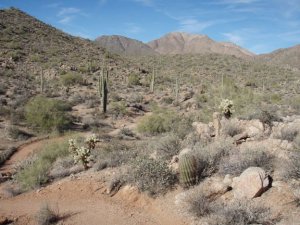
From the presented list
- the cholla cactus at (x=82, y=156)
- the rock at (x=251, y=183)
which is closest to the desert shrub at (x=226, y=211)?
the rock at (x=251, y=183)

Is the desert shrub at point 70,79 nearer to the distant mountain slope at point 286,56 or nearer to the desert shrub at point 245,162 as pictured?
the desert shrub at point 245,162

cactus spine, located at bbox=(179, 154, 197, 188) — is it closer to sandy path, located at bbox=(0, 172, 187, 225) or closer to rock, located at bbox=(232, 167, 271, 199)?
sandy path, located at bbox=(0, 172, 187, 225)

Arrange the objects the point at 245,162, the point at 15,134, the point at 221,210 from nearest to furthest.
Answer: the point at 221,210 < the point at 245,162 < the point at 15,134

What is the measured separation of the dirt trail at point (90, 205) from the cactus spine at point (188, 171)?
409 mm

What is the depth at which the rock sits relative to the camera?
6.87 m

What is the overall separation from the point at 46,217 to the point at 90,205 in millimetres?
1156

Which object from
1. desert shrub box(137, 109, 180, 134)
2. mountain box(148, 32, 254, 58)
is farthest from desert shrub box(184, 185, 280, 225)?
mountain box(148, 32, 254, 58)

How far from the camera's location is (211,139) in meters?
10.8

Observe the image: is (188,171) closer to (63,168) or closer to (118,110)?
(63,168)

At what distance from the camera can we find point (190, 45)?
424ft

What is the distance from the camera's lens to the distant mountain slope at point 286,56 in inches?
2949

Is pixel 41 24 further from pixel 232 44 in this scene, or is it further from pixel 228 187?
pixel 232 44

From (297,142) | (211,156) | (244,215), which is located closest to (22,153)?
(211,156)

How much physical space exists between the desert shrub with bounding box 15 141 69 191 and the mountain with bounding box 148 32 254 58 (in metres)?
110
